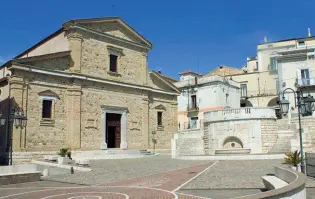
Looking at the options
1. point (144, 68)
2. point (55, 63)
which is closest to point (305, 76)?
point (144, 68)

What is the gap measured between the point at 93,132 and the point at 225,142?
35.9 feet

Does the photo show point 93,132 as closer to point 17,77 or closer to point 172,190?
point 17,77

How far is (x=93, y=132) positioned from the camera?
89.2 ft

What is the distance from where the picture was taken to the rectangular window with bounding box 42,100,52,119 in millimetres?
24623

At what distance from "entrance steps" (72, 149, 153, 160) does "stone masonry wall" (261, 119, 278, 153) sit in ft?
34.5

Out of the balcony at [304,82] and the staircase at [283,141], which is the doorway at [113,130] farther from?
the balcony at [304,82]

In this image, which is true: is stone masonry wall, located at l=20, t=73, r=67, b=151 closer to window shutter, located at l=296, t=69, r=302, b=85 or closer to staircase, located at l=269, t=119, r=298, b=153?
staircase, located at l=269, t=119, r=298, b=153

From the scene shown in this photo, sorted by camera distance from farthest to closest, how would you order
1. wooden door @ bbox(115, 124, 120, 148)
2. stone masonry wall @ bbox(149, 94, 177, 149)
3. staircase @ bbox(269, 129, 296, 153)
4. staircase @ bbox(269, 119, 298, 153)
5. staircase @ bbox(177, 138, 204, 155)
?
stone masonry wall @ bbox(149, 94, 177, 149)
staircase @ bbox(177, 138, 204, 155)
wooden door @ bbox(115, 124, 120, 148)
staircase @ bbox(269, 119, 298, 153)
staircase @ bbox(269, 129, 296, 153)

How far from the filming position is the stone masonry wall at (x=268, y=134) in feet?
85.4

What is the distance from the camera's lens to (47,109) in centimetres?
2483

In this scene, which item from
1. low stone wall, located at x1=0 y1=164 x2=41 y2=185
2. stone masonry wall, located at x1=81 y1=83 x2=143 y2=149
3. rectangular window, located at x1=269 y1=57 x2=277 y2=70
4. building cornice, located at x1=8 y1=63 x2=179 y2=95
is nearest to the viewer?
low stone wall, located at x1=0 y1=164 x2=41 y2=185

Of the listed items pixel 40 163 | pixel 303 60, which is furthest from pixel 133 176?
pixel 303 60

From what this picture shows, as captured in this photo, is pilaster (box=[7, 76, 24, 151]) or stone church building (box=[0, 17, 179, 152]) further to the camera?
stone church building (box=[0, 17, 179, 152])

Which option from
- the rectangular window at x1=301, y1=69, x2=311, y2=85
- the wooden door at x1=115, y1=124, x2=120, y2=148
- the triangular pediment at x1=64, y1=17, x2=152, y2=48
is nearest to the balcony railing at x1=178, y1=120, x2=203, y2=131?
the rectangular window at x1=301, y1=69, x2=311, y2=85
